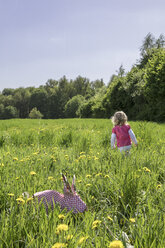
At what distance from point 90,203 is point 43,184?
1.85ft

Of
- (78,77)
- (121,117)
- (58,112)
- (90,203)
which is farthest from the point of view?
(58,112)

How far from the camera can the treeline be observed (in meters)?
21.5

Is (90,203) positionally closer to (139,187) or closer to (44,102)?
(139,187)

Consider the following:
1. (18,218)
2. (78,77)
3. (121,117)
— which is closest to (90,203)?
(18,218)

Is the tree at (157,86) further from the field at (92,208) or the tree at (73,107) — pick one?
the tree at (73,107)

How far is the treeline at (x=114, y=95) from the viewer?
21.5m

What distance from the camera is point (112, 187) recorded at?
219cm

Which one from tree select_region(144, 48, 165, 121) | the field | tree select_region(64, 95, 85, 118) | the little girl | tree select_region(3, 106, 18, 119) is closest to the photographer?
the field

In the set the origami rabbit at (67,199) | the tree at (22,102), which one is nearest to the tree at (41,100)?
the tree at (22,102)

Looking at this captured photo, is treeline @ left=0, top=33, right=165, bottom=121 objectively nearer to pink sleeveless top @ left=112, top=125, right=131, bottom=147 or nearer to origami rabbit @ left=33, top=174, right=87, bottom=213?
pink sleeveless top @ left=112, top=125, right=131, bottom=147

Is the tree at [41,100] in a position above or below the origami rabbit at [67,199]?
above

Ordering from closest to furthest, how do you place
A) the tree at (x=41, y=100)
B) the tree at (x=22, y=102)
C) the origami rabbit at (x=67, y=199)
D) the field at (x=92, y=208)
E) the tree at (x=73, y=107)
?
the field at (x=92, y=208)
the origami rabbit at (x=67, y=199)
the tree at (x=73, y=107)
the tree at (x=41, y=100)
the tree at (x=22, y=102)

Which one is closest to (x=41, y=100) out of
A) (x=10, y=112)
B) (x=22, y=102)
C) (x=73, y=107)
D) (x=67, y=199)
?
(x=22, y=102)

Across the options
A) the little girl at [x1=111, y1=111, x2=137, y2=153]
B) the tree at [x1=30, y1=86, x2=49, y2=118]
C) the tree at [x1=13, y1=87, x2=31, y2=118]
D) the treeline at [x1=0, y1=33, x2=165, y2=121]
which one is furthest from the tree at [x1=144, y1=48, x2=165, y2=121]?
the tree at [x1=13, y1=87, x2=31, y2=118]
